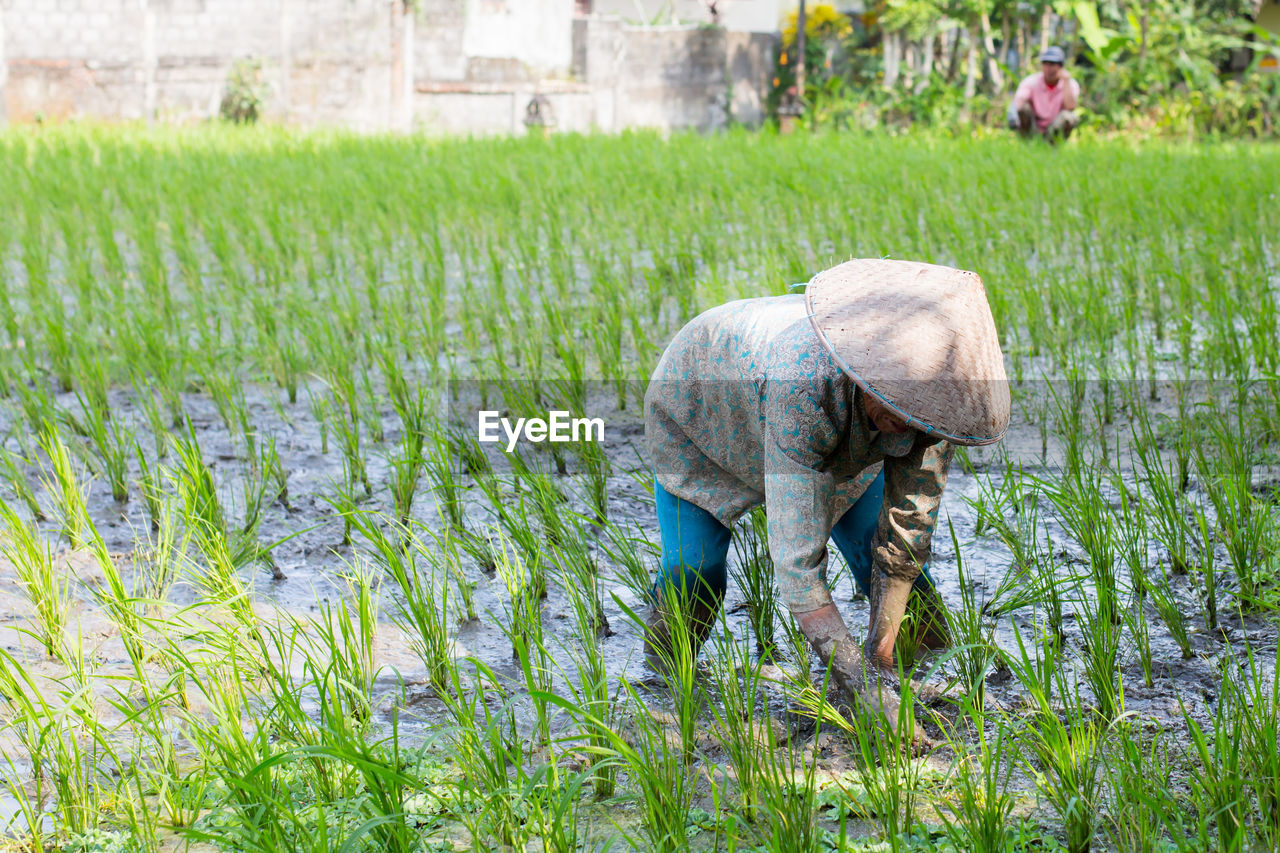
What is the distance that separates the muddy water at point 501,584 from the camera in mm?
1938

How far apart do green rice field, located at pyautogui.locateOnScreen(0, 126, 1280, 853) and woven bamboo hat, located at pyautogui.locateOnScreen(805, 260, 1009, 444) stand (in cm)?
42

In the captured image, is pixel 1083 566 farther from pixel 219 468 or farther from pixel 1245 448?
pixel 219 468

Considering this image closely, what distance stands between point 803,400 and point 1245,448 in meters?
1.62

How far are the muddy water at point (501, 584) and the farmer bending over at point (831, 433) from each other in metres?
0.14

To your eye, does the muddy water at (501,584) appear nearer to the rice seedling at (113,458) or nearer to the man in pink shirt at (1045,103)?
the rice seedling at (113,458)

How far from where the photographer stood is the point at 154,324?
12.0 feet

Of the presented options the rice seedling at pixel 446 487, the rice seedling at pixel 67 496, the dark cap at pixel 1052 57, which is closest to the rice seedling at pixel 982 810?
the rice seedling at pixel 446 487

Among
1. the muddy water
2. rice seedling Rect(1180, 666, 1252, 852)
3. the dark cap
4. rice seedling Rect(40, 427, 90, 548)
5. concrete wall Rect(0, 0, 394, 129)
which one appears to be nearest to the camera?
rice seedling Rect(1180, 666, 1252, 852)

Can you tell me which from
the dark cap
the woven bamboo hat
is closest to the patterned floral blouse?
the woven bamboo hat

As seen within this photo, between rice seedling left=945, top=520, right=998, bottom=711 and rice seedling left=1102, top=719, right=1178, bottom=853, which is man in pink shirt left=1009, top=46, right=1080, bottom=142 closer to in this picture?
rice seedling left=945, top=520, right=998, bottom=711

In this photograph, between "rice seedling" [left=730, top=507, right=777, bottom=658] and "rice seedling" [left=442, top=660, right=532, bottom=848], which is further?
"rice seedling" [left=730, top=507, right=777, bottom=658]

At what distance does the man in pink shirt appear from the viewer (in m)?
9.40

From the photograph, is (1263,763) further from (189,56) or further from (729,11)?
(729,11)

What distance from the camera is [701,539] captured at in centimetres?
197
